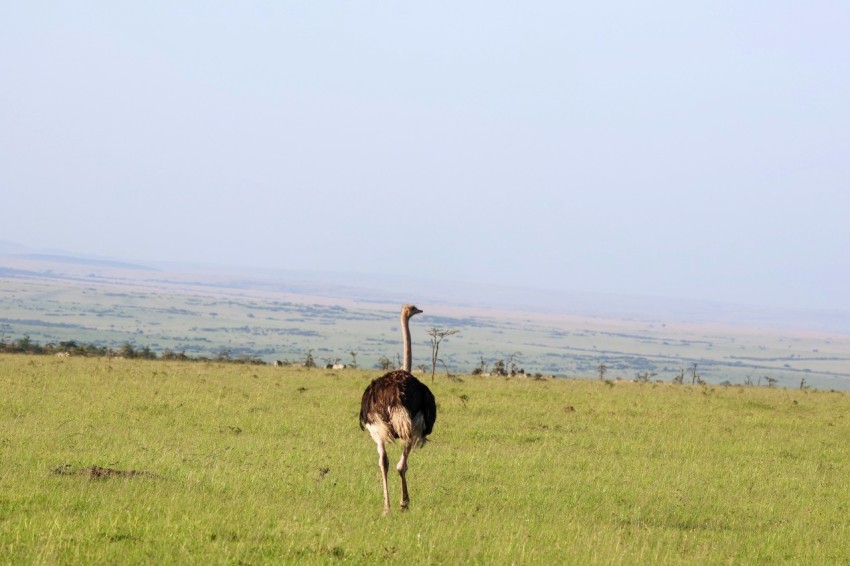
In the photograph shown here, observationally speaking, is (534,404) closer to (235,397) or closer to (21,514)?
(235,397)

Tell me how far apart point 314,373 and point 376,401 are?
20512 mm

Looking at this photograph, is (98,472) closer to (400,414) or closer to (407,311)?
(400,414)

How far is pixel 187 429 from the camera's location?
18906 millimetres

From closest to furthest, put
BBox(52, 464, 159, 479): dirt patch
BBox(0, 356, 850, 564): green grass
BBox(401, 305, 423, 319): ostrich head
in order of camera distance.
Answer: BBox(0, 356, 850, 564): green grass → BBox(52, 464, 159, 479): dirt patch → BBox(401, 305, 423, 319): ostrich head

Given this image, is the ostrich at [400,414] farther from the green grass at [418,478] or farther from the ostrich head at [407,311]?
the ostrich head at [407,311]

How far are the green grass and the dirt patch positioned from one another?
0.60ft

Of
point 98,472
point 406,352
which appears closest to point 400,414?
point 406,352

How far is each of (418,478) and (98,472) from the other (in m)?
4.00

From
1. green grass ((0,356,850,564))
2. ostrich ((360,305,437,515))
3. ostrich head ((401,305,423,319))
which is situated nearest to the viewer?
green grass ((0,356,850,564))

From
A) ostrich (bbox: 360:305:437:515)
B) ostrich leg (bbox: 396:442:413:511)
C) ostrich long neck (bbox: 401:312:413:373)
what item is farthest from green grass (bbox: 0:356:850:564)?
ostrich long neck (bbox: 401:312:413:373)

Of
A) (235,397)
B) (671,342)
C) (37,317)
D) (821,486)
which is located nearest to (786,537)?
(821,486)

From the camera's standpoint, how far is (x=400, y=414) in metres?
11.9

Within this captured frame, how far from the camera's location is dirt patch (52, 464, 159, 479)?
1284cm

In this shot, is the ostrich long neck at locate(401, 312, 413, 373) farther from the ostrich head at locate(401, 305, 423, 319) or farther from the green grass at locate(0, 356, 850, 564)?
the green grass at locate(0, 356, 850, 564)
